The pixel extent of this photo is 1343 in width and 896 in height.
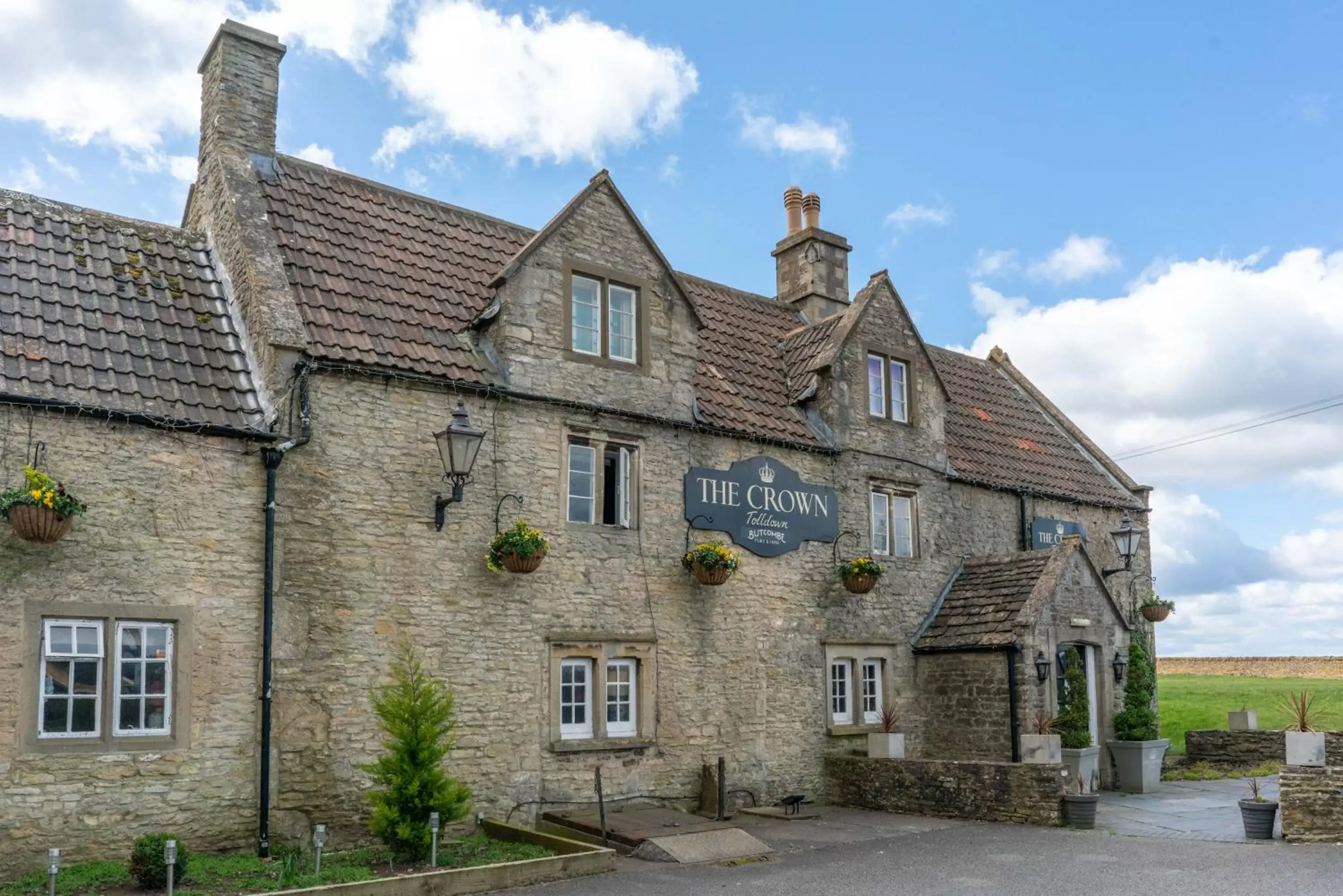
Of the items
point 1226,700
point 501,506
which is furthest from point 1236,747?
point 501,506

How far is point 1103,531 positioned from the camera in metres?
26.2

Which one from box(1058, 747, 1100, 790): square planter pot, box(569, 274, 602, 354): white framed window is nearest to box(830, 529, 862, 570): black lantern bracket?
box(1058, 747, 1100, 790): square planter pot

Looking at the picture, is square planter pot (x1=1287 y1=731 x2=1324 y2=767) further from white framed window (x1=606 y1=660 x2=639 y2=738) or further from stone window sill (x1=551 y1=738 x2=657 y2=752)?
white framed window (x1=606 y1=660 x2=639 y2=738)

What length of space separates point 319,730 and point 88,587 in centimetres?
311

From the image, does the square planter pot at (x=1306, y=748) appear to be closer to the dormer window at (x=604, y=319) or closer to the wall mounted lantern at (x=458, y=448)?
the dormer window at (x=604, y=319)

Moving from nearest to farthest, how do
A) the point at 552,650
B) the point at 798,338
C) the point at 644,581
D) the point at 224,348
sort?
the point at 224,348, the point at 552,650, the point at 644,581, the point at 798,338

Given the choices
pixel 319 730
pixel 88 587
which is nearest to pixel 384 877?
pixel 319 730

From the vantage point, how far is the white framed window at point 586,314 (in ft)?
57.3

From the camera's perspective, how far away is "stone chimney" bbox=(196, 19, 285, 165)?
17.2 m

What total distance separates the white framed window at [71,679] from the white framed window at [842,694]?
1161cm

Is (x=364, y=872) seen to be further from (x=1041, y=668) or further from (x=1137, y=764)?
(x=1137, y=764)

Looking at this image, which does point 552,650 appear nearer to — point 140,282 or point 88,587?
point 88,587

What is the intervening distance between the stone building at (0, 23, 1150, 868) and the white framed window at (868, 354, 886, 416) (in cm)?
6

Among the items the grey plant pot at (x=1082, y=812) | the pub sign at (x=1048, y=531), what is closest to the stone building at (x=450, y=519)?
the pub sign at (x=1048, y=531)
